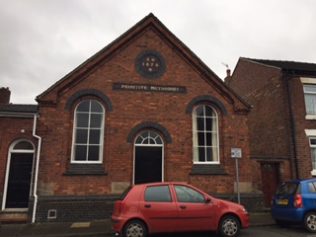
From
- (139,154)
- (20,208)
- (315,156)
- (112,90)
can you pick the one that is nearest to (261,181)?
(315,156)

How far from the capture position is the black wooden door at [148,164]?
39.9ft

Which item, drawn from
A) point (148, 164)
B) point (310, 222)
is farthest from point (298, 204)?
point (148, 164)

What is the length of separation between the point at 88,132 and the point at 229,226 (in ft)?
22.1

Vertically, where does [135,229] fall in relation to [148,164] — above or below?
below

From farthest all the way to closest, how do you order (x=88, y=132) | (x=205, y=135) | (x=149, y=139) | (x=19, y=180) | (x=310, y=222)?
(x=205, y=135), (x=149, y=139), (x=88, y=132), (x=19, y=180), (x=310, y=222)

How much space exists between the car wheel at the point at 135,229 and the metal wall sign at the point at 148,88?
6409mm

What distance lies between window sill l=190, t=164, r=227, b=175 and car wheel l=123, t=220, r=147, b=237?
503 cm

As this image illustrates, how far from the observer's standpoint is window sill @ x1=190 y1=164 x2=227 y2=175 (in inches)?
489

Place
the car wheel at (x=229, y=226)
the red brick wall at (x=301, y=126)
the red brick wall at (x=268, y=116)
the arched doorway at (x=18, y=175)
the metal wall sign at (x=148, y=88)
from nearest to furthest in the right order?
the car wheel at (x=229, y=226) → the arched doorway at (x=18, y=175) → the metal wall sign at (x=148, y=88) → the red brick wall at (x=301, y=126) → the red brick wall at (x=268, y=116)

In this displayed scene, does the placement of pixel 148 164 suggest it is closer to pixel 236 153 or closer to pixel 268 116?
pixel 236 153

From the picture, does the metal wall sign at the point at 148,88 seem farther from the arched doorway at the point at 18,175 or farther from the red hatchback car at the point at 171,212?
the red hatchback car at the point at 171,212

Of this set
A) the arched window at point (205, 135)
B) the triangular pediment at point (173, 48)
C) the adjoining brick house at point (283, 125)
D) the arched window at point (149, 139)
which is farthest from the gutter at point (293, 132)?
the arched window at point (149, 139)

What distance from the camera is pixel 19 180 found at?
11.8 m

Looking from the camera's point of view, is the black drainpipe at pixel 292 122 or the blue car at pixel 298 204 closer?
the blue car at pixel 298 204
